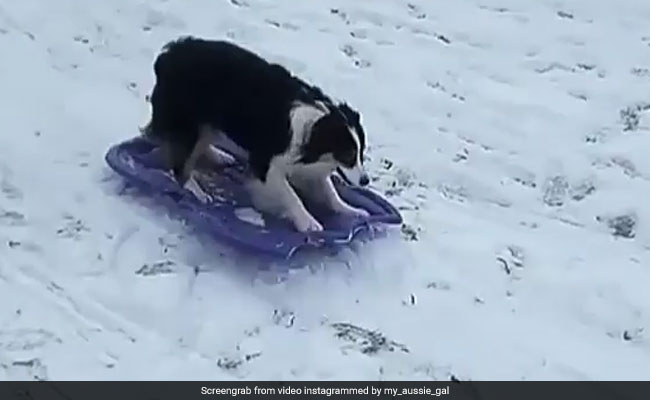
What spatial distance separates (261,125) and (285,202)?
0.31m

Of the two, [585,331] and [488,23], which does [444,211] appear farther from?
[488,23]

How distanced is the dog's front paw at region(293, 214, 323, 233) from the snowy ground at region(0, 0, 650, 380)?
20 centimetres

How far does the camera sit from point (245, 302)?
379cm

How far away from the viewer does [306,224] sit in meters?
4.02

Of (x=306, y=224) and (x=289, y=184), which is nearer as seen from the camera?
(x=306, y=224)

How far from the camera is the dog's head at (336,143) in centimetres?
396

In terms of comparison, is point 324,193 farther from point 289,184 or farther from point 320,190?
point 289,184

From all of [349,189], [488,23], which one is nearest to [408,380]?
[349,189]

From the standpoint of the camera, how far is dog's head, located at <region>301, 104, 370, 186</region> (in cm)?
396

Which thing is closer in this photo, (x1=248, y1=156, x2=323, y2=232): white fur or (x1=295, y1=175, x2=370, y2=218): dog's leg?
(x1=248, y1=156, x2=323, y2=232): white fur

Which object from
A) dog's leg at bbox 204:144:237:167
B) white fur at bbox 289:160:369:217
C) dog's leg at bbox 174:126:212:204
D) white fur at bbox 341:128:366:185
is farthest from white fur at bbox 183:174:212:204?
white fur at bbox 341:128:366:185

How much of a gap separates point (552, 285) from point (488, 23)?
2685mm

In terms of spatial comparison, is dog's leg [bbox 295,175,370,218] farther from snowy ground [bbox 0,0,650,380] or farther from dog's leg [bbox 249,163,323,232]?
snowy ground [bbox 0,0,650,380]
